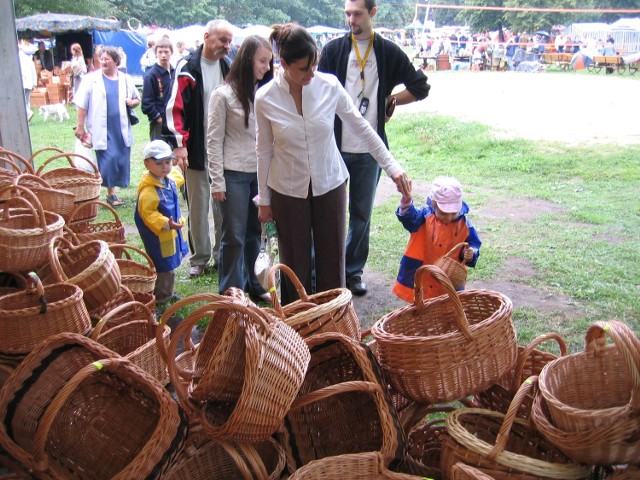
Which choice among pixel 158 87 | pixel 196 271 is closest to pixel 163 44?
pixel 158 87

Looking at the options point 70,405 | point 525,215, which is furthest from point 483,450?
point 525,215

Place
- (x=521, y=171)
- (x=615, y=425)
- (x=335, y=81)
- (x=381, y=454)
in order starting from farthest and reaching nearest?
(x=521, y=171), (x=335, y=81), (x=381, y=454), (x=615, y=425)

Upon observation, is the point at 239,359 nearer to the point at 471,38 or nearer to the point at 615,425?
the point at 615,425

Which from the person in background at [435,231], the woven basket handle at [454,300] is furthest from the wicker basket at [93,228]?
the woven basket handle at [454,300]

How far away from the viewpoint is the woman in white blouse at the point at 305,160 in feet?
10.9

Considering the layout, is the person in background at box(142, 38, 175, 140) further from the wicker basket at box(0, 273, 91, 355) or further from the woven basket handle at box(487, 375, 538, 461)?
the woven basket handle at box(487, 375, 538, 461)

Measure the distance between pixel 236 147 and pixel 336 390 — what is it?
7.73 feet

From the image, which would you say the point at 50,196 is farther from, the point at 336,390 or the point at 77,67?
the point at 77,67

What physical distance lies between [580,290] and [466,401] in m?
2.58

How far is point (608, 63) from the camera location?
26.9 m

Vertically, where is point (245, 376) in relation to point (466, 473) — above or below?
above

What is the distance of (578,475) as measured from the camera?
6.57 feet

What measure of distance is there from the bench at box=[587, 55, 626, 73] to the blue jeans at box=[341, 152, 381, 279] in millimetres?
25308

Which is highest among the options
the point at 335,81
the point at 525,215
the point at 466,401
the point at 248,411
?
the point at 335,81
